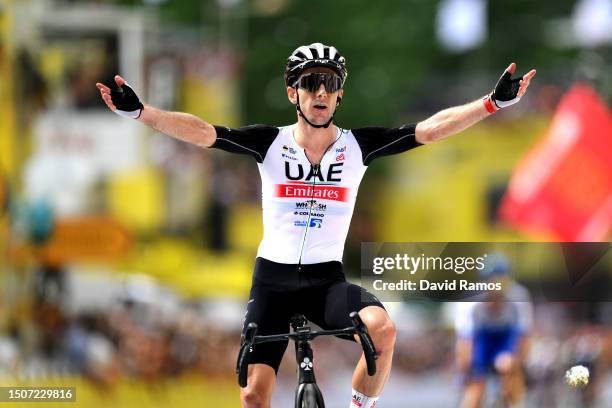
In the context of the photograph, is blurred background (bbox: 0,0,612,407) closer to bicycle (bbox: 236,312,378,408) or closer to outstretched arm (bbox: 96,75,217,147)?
bicycle (bbox: 236,312,378,408)

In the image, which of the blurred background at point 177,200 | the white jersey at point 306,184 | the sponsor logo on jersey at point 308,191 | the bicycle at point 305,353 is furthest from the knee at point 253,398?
the blurred background at point 177,200

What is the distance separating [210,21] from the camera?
1410 inches

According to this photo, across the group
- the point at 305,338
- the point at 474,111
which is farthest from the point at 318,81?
the point at 305,338

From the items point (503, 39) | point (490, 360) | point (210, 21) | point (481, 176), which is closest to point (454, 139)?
point (481, 176)

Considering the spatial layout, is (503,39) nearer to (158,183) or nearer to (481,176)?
(481,176)

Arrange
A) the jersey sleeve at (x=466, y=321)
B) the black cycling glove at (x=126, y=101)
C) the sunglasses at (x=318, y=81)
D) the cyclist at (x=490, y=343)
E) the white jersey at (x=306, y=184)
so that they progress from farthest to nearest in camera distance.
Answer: the cyclist at (x=490, y=343)
the jersey sleeve at (x=466, y=321)
the white jersey at (x=306, y=184)
the sunglasses at (x=318, y=81)
the black cycling glove at (x=126, y=101)

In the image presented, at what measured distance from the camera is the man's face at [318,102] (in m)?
8.89

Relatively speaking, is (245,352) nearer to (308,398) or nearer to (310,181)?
(308,398)

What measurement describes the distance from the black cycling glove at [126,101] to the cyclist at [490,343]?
20.3 feet

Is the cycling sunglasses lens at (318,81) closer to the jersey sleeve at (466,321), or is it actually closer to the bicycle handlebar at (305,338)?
the bicycle handlebar at (305,338)

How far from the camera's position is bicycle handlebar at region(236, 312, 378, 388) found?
27.8ft

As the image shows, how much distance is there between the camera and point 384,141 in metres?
9.18

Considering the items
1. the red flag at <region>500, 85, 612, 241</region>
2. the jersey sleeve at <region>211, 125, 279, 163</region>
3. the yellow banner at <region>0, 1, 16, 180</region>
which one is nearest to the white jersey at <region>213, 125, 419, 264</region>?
the jersey sleeve at <region>211, 125, 279, 163</region>

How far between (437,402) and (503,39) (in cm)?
2935
